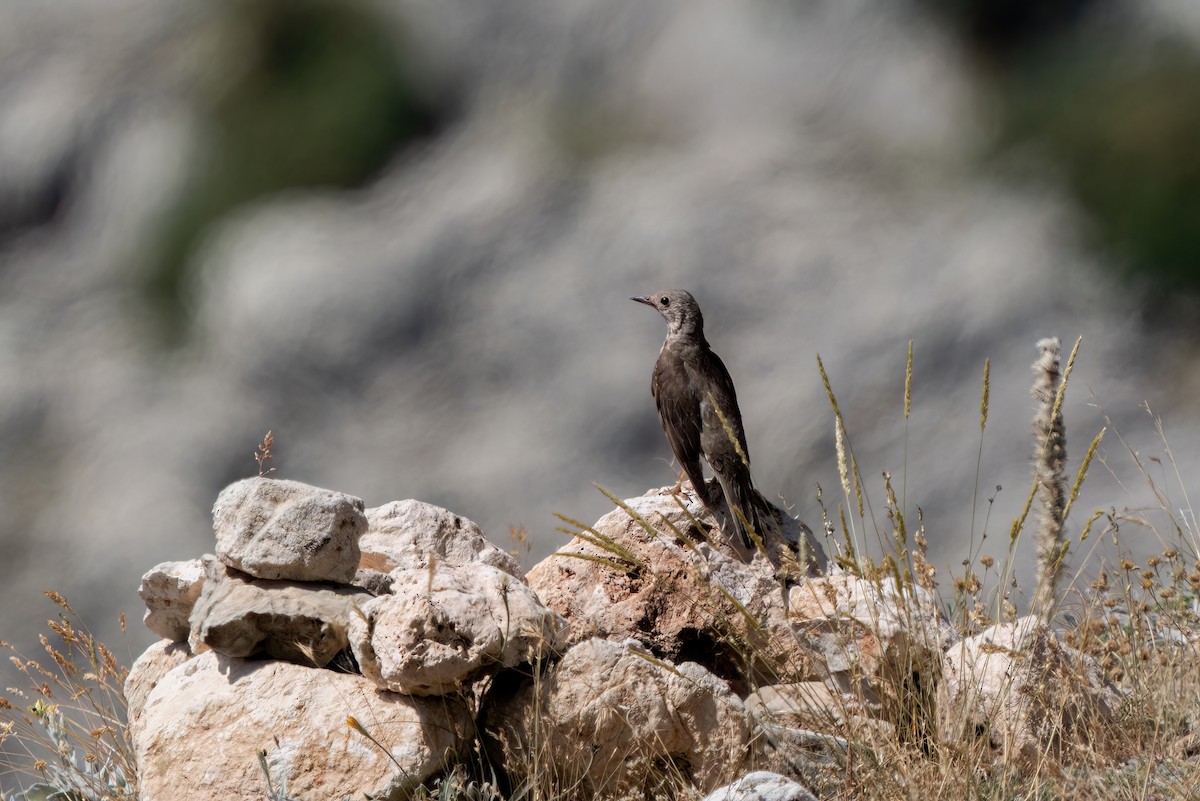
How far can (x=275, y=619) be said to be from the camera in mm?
3941

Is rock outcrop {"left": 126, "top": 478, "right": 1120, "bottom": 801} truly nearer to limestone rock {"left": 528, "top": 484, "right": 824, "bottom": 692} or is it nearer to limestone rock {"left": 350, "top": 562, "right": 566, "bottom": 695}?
limestone rock {"left": 350, "top": 562, "right": 566, "bottom": 695}

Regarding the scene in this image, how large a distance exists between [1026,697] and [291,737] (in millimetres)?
2385

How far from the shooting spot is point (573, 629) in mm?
4570

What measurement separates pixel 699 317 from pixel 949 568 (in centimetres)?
251

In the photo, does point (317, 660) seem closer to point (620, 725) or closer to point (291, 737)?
point (291, 737)

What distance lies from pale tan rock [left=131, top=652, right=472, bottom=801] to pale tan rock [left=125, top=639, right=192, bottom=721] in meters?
0.72

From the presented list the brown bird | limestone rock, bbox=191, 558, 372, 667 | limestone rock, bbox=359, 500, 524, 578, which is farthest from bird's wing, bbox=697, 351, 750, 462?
limestone rock, bbox=191, 558, 372, 667

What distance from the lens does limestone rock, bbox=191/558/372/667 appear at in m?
3.91

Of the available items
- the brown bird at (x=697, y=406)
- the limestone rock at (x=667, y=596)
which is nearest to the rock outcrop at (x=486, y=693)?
the limestone rock at (x=667, y=596)

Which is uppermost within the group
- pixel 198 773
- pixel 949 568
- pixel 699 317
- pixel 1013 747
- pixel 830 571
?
pixel 699 317

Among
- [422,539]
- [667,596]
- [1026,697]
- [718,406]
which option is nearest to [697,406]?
[718,406]

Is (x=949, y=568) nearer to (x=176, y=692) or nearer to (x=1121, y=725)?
(x=1121, y=725)

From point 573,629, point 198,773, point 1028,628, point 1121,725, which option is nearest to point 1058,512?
point 1028,628

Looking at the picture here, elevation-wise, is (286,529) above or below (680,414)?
below
